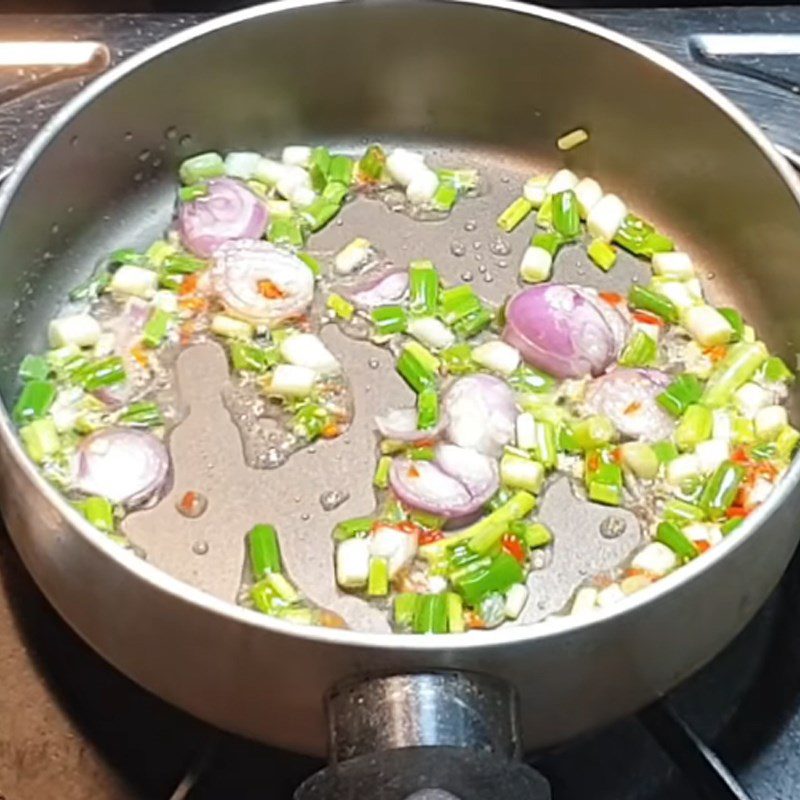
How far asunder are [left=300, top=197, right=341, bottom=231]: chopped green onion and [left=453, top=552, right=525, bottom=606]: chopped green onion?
24 cm

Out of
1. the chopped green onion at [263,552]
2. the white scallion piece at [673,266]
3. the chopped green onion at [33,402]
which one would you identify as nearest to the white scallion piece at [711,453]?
the white scallion piece at [673,266]

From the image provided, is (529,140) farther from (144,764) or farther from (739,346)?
(144,764)

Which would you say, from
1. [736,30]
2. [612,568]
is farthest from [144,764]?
[736,30]

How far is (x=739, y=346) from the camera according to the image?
80cm

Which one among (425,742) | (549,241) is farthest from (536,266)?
(425,742)

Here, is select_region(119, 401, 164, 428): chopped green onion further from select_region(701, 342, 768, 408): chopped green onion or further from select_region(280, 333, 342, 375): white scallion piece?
select_region(701, 342, 768, 408): chopped green onion

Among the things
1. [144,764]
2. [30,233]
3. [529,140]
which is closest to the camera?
[144,764]

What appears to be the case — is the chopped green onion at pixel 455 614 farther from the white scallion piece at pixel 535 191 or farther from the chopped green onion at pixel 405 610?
the white scallion piece at pixel 535 191

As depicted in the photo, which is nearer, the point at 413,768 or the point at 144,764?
the point at 413,768

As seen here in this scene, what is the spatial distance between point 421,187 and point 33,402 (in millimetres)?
246

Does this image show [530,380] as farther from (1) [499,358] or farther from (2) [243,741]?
(2) [243,741]

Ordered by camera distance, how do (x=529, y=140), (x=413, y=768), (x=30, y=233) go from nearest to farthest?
(x=413, y=768) < (x=30, y=233) < (x=529, y=140)

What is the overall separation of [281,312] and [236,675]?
0.86 ft

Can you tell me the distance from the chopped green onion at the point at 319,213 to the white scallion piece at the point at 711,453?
0.78 ft
